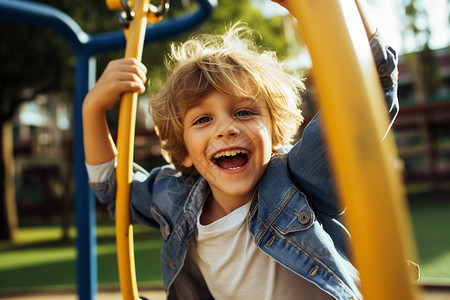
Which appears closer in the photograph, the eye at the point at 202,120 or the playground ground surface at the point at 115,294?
the eye at the point at 202,120

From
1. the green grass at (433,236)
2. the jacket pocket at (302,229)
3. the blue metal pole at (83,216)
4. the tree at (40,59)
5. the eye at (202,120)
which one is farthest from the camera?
the tree at (40,59)

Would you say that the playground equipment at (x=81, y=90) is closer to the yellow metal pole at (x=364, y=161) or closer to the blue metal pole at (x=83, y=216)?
the blue metal pole at (x=83, y=216)

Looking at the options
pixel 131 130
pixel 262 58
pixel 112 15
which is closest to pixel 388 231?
pixel 131 130

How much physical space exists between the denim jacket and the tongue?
0.21 feet

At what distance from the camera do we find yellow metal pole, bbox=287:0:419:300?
0.30 meters

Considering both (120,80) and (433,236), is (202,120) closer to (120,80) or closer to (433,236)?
(120,80)

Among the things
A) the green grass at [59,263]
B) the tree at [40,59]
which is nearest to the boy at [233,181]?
the green grass at [59,263]

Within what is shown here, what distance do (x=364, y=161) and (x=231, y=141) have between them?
0.61 metres

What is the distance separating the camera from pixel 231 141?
92cm

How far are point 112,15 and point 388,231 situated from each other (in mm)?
6089

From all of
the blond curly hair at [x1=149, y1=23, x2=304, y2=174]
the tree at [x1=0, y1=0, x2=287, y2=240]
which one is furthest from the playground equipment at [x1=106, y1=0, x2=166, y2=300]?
the tree at [x1=0, y1=0, x2=287, y2=240]

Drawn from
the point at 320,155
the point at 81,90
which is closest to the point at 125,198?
the point at 320,155

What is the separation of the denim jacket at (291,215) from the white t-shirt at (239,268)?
0.05 m

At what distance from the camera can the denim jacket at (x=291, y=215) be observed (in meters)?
0.83
